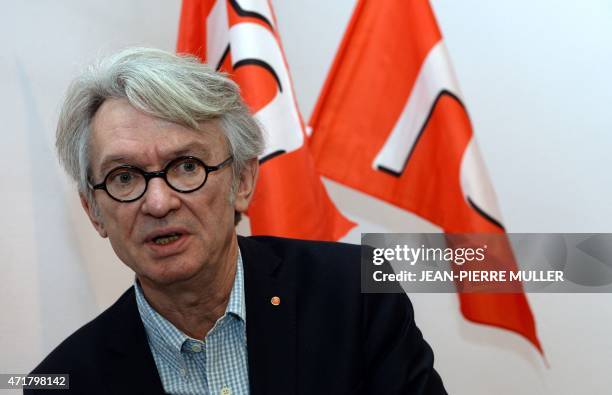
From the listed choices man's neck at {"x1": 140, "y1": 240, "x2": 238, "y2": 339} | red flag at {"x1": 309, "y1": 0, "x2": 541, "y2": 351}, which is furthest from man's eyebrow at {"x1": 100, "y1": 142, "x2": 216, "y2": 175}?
red flag at {"x1": 309, "y1": 0, "x2": 541, "y2": 351}

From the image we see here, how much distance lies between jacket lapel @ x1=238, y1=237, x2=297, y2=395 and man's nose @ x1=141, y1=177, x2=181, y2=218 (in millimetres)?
310

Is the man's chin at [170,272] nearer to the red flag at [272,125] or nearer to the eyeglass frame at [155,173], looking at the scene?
the eyeglass frame at [155,173]

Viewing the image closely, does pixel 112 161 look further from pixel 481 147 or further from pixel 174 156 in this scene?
pixel 481 147

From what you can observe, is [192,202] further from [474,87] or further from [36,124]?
[474,87]

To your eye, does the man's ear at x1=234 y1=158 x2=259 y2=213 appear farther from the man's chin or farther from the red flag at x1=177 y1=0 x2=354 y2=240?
the red flag at x1=177 y1=0 x2=354 y2=240

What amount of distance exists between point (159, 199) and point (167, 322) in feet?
1.05

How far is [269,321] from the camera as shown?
1.41m

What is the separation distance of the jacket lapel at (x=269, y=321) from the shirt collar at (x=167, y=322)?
0.08ft

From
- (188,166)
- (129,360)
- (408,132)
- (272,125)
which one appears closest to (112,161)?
(188,166)

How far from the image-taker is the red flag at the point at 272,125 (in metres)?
2.07

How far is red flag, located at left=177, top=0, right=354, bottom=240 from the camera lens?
6.80 feet

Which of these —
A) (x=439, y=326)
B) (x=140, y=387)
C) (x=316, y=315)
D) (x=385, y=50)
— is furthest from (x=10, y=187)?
(x=439, y=326)

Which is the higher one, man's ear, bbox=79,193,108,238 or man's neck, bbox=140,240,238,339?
man's ear, bbox=79,193,108,238

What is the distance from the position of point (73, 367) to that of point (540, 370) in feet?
5.78
